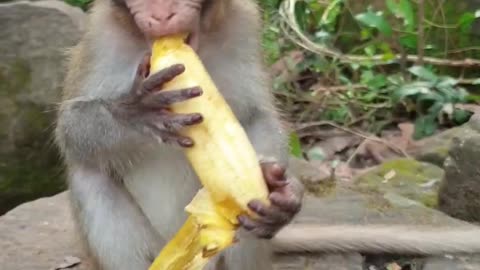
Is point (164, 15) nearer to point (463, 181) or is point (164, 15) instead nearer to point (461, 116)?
point (463, 181)

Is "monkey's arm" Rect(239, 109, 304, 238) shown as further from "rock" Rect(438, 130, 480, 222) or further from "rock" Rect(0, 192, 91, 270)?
"rock" Rect(0, 192, 91, 270)

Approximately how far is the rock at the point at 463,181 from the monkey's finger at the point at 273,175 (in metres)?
1.33

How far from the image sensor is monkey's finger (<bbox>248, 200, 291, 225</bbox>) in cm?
278

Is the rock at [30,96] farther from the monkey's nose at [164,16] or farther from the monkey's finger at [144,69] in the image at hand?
the monkey's nose at [164,16]

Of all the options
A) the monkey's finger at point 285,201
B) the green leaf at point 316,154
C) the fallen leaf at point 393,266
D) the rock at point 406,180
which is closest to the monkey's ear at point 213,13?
the monkey's finger at point 285,201

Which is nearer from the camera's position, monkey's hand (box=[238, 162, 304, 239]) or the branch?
monkey's hand (box=[238, 162, 304, 239])

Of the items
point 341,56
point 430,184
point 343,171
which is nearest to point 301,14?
point 341,56

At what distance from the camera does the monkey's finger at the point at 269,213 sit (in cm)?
278

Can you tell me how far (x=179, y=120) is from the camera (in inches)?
111

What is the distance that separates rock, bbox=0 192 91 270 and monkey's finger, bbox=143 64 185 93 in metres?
1.30

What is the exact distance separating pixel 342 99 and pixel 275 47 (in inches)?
22.8

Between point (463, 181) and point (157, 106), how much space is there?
1.58 metres

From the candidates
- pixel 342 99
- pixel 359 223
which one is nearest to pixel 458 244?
pixel 359 223

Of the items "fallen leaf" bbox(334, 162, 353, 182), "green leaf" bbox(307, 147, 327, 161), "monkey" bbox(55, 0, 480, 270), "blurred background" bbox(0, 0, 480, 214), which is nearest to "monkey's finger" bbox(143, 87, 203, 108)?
"monkey" bbox(55, 0, 480, 270)
